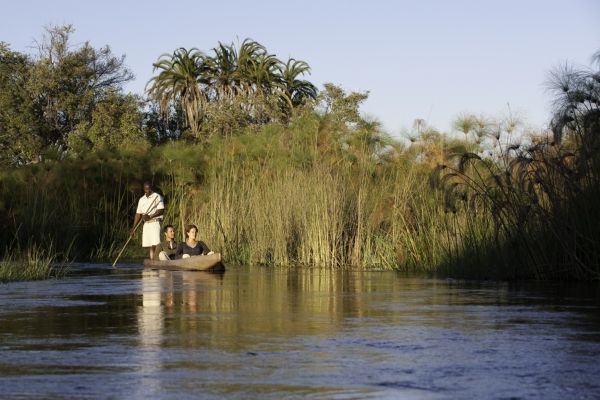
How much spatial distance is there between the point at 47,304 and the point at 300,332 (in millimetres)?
4524

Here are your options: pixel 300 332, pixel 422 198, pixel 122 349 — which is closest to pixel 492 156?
pixel 422 198

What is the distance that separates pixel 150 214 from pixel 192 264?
4120mm

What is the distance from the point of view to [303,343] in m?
9.48

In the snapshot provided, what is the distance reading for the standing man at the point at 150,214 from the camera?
1038 inches

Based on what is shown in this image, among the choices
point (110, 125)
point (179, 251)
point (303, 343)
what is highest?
point (110, 125)

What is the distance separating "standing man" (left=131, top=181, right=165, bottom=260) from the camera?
26.4m

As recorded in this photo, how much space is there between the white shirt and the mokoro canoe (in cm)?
282

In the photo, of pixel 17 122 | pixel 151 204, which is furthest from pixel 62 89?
pixel 151 204

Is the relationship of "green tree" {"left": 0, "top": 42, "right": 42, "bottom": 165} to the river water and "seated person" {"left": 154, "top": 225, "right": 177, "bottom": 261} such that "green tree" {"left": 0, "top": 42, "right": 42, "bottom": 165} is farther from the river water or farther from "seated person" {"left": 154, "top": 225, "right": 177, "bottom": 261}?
the river water

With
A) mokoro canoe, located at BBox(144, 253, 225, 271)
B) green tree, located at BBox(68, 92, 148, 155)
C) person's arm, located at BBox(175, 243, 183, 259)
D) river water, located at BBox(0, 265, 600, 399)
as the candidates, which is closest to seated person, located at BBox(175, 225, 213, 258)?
person's arm, located at BBox(175, 243, 183, 259)

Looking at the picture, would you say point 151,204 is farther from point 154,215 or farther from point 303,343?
point 303,343

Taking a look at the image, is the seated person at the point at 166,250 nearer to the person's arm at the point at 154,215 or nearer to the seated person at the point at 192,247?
the seated person at the point at 192,247

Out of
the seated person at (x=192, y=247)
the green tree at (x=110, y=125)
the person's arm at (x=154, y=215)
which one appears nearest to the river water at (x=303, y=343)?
the seated person at (x=192, y=247)

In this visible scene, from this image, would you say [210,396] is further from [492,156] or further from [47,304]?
[492,156]
